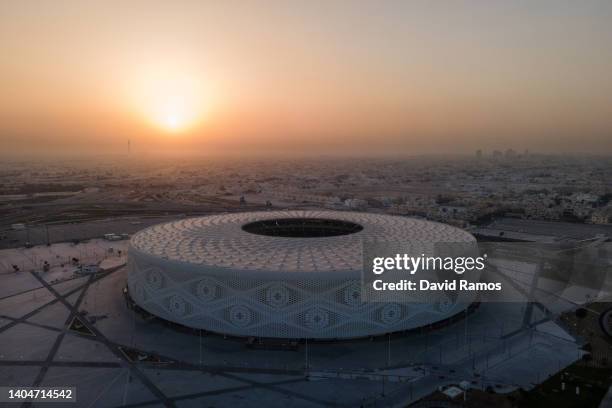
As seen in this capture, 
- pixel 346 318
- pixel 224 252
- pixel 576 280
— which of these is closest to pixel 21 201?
pixel 224 252

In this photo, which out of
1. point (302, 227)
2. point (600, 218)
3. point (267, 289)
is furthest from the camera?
point (600, 218)

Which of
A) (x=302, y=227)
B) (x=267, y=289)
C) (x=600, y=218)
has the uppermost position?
(x=302, y=227)

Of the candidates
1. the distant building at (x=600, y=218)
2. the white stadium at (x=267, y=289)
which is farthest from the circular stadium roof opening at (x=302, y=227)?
the distant building at (x=600, y=218)

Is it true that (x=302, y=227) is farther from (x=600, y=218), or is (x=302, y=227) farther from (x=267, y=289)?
(x=600, y=218)

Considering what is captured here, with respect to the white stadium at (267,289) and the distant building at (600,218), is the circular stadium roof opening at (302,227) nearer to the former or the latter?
the white stadium at (267,289)

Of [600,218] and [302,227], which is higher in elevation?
[302,227]

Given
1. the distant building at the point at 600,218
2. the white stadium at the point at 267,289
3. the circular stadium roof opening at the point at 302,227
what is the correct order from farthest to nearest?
the distant building at the point at 600,218, the circular stadium roof opening at the point at 302,227, the white stadium at the point at 267,289

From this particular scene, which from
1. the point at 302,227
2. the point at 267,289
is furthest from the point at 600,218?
the point at 267,289

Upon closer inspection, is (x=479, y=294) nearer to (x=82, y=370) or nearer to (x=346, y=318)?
(x=346, y=318)
